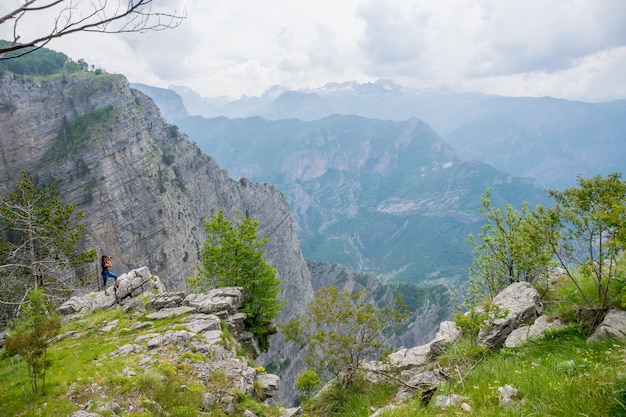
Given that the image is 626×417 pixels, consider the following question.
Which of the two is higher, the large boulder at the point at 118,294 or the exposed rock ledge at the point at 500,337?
the exposed rock ledge at the point at 500,337

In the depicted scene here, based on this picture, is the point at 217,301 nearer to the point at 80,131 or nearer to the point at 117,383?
the point at 117,383

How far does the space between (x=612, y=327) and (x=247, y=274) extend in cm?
2523

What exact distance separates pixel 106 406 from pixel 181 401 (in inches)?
94.3

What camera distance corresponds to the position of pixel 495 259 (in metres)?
23.5

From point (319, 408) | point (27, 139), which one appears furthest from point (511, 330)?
point (27, 139)

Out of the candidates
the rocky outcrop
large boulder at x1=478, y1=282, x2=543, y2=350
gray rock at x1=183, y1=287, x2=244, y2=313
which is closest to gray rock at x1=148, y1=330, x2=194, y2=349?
gray rock at x1=183, y1=287, x2=244, y2=313

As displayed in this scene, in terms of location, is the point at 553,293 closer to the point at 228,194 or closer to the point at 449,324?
the point at 449,324

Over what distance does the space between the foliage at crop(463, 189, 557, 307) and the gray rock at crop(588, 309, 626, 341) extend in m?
3.07

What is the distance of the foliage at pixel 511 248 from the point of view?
533 inches

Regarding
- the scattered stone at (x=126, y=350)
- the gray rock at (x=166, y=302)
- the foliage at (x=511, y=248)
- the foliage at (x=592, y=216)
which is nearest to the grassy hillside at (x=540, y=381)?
the foliage at (x=592, y=216)

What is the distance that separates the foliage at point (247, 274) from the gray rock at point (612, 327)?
22.2m

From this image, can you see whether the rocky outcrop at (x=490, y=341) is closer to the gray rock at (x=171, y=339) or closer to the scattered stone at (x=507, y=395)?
the scattered stone at (x=507, y=395)

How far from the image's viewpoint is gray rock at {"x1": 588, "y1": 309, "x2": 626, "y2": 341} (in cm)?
859

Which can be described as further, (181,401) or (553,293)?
(553,293)
